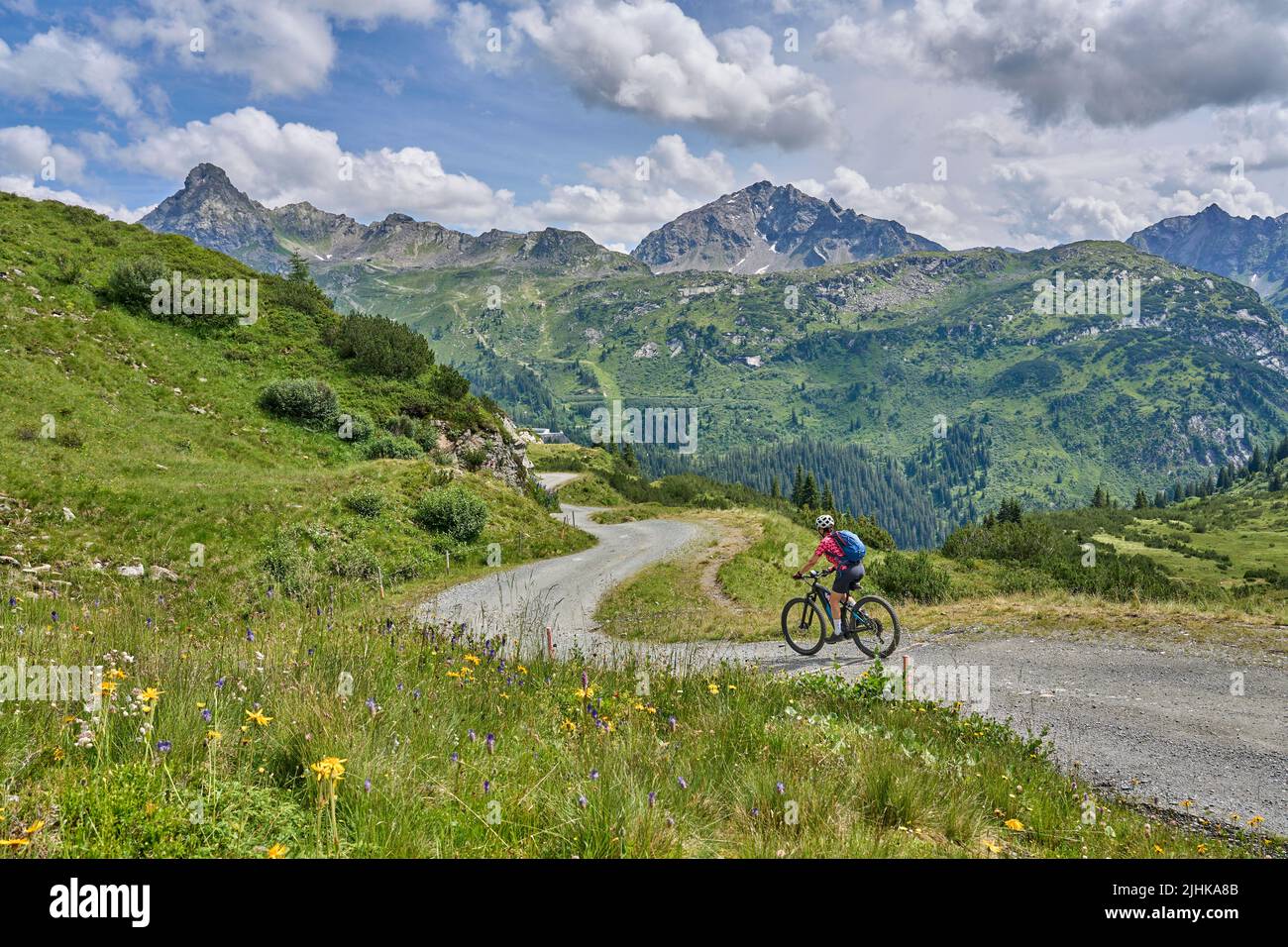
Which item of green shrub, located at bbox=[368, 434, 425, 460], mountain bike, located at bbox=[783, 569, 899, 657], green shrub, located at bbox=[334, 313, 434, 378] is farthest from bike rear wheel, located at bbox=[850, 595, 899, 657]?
green shrub, located at bbox=[334, 313, 434, 378]

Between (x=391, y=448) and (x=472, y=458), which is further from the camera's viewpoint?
(x=472, y=458)

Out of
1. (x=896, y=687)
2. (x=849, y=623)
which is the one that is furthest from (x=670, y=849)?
(x=849, y=623)

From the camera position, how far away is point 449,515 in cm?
2559

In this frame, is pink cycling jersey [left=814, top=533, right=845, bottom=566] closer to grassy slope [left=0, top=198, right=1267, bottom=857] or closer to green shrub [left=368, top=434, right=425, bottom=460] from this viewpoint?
grassy slope [left=0, top=198, right=1267, bottom=857]

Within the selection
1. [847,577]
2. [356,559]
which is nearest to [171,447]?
[356,559]

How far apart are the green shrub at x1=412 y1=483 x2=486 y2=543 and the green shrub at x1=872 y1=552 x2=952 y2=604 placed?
16.5 meters

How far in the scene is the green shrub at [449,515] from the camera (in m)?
25.4

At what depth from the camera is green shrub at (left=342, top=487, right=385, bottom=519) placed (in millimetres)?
23516

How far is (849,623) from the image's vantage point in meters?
12.9

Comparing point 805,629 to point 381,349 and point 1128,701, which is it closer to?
point 1128,701

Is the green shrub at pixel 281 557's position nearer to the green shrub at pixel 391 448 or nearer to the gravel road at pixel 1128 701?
the gravel road at pixel 1128 701

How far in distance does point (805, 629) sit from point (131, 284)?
37.1 m
